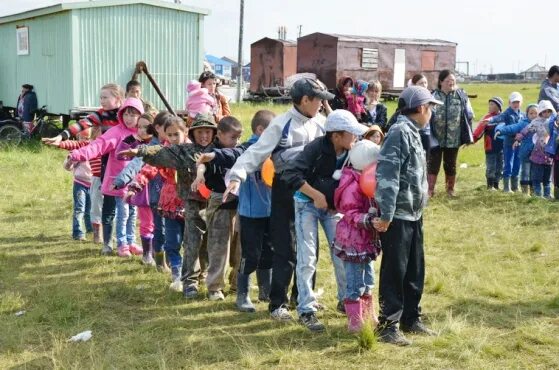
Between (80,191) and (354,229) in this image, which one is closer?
(354,229)

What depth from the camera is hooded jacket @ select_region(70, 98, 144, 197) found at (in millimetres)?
6691

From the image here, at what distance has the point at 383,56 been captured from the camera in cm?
3694

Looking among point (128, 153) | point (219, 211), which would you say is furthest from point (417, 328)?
point (128, 153)

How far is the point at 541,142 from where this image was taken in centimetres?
1019

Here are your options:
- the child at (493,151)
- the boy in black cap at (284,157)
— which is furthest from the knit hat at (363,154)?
the child at (493,151)

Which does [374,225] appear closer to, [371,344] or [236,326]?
[371,344]

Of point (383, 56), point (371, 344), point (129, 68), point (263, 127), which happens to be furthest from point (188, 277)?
point (383, 56)

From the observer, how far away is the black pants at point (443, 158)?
10539 mm

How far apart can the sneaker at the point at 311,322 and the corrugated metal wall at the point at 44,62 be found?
13.0 meters

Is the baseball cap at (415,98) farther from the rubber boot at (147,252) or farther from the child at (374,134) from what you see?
the rubber boot at (147,252)

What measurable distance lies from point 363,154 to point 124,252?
3516 millimetres

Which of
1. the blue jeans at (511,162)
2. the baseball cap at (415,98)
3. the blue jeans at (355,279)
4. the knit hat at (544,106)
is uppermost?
the baseball cap at (415,98)

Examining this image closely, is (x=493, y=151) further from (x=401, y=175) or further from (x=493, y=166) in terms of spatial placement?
(x=401, y=175)

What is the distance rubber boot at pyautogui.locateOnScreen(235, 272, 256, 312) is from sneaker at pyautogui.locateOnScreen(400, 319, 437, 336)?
121cm
